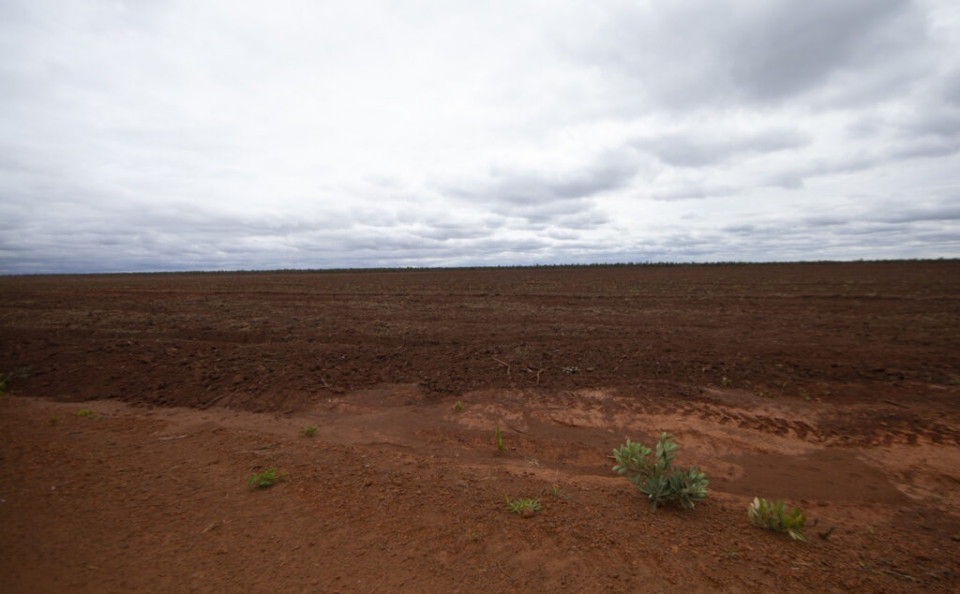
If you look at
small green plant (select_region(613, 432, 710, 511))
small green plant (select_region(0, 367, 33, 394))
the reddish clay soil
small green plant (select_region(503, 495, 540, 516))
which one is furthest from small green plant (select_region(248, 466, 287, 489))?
small green plant (select_region(0, 367, 33, 394))

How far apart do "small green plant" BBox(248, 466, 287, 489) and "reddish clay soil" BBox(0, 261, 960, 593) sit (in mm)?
84

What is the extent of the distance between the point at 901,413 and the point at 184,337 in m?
15.5

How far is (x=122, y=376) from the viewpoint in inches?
317

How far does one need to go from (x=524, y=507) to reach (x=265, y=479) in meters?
2.65

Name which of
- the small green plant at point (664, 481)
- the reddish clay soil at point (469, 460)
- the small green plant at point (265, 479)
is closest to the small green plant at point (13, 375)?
the reddish clay soil at point (469, 460)

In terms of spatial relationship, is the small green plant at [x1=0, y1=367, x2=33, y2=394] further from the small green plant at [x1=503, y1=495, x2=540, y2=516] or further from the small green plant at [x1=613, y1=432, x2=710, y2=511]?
the small green plant at [x1=613, y1=432, x2=710, y2=511]

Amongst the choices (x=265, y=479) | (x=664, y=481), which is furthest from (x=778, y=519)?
(x=265, y=479)

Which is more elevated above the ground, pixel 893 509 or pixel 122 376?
pixel 122 376

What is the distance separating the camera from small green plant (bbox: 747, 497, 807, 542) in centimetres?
348

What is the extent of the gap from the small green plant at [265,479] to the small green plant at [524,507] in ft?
7.94

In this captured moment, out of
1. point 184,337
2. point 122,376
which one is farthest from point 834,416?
point 184,337

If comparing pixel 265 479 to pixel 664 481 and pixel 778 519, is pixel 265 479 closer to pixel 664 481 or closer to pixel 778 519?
pixel 664 481

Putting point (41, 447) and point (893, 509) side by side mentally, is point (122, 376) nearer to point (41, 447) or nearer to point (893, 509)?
point (41, 447)

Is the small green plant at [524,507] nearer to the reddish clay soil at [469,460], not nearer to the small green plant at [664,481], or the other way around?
the reddish clay soil at [469,460]
